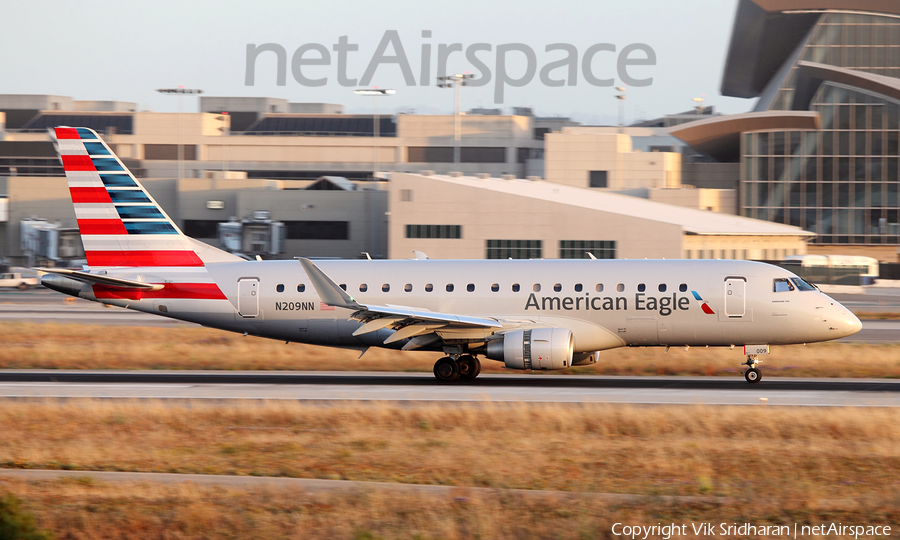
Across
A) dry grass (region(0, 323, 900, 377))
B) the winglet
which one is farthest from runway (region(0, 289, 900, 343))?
the winglet

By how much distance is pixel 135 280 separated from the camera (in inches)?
1164

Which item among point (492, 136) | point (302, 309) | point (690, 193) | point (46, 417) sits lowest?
point (46, 417)

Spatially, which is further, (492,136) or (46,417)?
(492,136)

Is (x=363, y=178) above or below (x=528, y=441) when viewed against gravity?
above

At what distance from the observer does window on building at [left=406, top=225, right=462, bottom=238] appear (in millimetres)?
74125

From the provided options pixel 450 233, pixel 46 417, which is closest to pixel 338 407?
pixel 46 417

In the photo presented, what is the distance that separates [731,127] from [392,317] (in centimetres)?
8109

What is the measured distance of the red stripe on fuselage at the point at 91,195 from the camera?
30250 mm

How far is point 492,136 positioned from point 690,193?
3650 cm

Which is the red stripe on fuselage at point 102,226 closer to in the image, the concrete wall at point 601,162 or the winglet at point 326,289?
the winglet at point 326,289

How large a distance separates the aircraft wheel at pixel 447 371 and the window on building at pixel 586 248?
43.5 metres

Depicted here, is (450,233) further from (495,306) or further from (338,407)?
(338,407)

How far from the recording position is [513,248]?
241 feet

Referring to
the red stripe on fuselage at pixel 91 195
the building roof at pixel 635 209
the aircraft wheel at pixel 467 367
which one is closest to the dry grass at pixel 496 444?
the aircraft wheel at pixel 467 367
